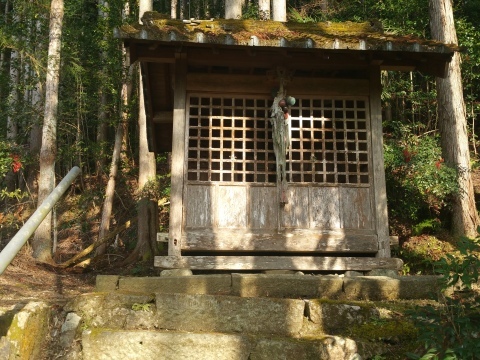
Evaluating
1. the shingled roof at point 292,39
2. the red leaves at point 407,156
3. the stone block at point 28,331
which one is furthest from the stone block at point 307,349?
the red leaves at point 407,156

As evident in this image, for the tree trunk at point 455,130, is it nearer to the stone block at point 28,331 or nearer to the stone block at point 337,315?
the stone block at point 337,315

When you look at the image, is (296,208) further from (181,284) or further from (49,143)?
(49,143)

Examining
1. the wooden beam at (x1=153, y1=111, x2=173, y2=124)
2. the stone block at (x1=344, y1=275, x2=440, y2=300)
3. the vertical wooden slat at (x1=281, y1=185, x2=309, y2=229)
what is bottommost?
the stone block at (x1=344, y1=275, x2=440, y2=300)

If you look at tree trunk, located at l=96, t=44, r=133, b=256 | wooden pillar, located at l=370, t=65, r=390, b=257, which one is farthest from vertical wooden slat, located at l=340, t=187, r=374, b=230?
tree trunk, located at l=96, t=44, r=133, b=256

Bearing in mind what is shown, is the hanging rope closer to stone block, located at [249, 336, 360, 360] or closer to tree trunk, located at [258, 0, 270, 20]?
stone block, located at [249, 336, 360, 360]

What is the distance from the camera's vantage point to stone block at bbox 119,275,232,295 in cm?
628

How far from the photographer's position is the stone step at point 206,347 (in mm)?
4656

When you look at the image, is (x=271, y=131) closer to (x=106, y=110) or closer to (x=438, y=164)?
(x=438, y=164)

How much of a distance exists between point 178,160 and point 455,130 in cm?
713

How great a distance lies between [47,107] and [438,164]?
9.09 m

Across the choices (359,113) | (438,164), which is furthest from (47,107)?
(438,164)

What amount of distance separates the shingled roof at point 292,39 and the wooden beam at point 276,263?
2.84m

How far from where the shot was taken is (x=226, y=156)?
1000 centimetres

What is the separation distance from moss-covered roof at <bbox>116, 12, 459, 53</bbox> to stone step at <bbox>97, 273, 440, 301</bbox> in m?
3.04
